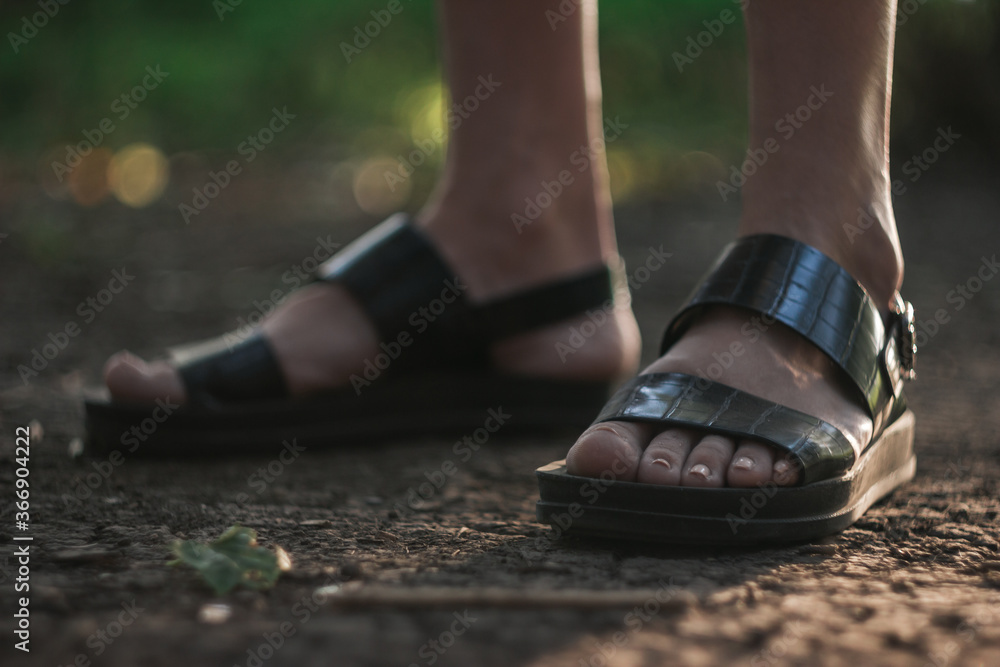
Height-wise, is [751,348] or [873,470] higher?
[751,348]

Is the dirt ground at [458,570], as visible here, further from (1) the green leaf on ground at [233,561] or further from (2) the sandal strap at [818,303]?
(2) the sandal strap at [818,303]

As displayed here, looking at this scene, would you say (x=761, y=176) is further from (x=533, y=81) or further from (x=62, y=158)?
(x=62, y=158)

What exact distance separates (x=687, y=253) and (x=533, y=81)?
182 cm

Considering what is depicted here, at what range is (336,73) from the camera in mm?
5109

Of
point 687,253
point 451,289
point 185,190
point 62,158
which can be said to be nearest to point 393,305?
point 451,289

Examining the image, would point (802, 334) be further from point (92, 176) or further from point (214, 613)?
point (92, 176)

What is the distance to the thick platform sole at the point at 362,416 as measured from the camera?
46.1 inches

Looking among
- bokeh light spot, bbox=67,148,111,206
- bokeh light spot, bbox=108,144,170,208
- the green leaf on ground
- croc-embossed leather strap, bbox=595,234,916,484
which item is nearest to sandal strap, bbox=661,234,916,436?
croc-embossed leather strap, bbox=595,234,916,484

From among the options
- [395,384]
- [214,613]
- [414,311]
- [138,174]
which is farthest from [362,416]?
[138,174]

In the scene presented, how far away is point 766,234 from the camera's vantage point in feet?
3.11

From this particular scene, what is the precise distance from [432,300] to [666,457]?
564mm

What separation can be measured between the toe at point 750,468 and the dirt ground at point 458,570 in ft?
0.22

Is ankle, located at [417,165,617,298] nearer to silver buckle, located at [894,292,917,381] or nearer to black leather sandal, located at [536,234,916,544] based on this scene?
black leather sandal, located at [536,234,916,544]

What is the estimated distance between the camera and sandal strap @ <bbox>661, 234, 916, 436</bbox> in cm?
89
